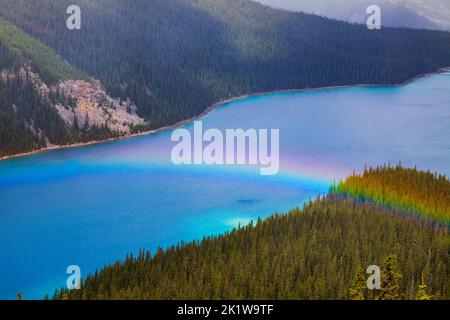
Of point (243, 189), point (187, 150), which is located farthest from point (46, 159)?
point (243, 189)

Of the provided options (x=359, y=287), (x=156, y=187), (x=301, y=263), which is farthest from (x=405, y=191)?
(x=359, y=287)

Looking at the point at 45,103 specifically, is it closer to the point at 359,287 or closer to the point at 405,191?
the point at 405,191

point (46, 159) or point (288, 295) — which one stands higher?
point (46, 159)

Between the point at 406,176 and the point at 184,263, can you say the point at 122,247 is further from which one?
the point at 406,176

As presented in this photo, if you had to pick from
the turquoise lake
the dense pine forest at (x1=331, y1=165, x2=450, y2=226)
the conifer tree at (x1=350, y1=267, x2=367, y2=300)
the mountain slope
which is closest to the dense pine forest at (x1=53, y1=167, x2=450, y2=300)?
the conifer tree at (x1=350, y1=267, x2=367, y2=300)

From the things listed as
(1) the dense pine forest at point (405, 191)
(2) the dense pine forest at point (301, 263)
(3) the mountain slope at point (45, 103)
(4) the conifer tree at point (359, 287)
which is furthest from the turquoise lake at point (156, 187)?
(4) the conifer tree at point (359, 287)

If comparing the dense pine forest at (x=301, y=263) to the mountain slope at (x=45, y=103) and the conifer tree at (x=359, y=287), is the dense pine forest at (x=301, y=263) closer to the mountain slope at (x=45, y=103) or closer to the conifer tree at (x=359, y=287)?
the conifer tree at (x=359, y=287)
